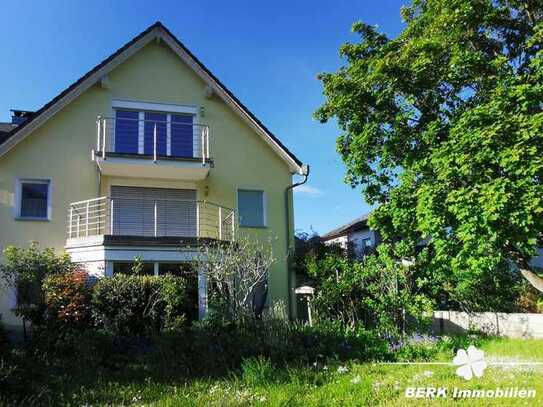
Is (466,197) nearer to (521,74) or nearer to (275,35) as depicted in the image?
(521,74)

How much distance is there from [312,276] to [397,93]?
680 centimetres

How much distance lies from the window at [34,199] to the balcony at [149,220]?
32.2 inches

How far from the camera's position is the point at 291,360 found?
29.6 ft

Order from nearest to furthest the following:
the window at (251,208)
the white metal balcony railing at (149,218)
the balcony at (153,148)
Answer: the white metal balcony railing at (149,218)
the balcony at (153,148)
the window at (251,208)

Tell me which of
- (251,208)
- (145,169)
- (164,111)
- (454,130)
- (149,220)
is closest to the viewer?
(454,130)

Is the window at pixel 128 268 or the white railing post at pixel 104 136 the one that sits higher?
the white railing post at pixel 104 136

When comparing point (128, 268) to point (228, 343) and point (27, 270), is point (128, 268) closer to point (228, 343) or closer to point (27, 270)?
point (27, 270)

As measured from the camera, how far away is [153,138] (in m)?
16.8

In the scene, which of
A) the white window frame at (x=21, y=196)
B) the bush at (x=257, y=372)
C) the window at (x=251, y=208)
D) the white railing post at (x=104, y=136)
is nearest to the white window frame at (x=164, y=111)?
the white railing post at (x=104, y=136)

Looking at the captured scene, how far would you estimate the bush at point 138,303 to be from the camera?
12391 millimetres

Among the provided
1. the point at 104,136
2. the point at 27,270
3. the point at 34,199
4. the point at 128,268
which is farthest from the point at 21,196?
the point at 128,268

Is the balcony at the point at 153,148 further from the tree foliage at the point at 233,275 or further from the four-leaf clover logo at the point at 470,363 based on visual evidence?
the four-leaf clover logo at the point at 470,363

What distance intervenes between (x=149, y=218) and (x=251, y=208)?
3.71 m

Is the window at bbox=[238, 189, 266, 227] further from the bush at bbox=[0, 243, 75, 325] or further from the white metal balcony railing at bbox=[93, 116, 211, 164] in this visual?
the bush at bbox=[0, 243, 75, 325]
